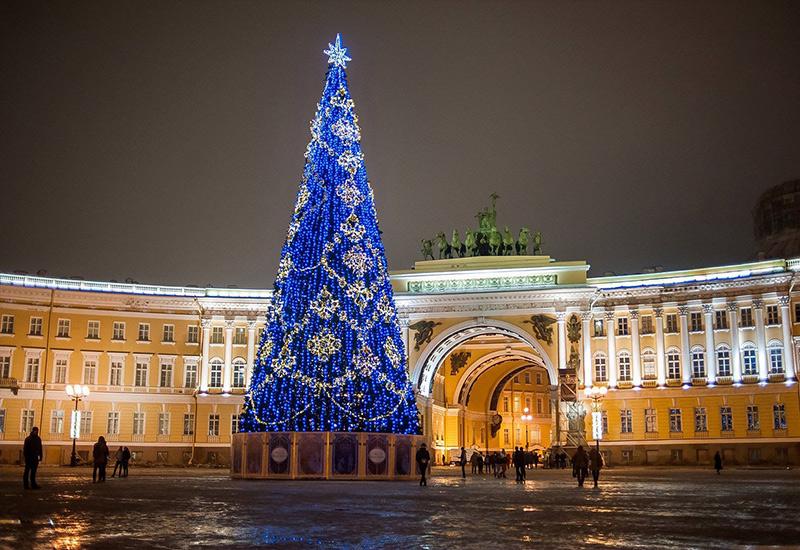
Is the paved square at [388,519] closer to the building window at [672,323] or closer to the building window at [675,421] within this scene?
the building window at [675,421]

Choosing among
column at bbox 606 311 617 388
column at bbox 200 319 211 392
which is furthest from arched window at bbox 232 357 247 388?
column at bbox 606 311 617 388

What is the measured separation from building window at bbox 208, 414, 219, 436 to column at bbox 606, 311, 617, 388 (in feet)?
92.2

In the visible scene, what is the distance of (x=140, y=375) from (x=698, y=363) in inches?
1534

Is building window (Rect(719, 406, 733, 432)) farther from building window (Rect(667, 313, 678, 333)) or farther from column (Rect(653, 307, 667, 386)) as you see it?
building window (Rect(667, 313, 678, 333))

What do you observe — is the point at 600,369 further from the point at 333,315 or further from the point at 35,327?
the point at 35,327

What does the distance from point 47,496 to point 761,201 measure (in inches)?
3074

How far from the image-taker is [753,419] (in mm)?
59906

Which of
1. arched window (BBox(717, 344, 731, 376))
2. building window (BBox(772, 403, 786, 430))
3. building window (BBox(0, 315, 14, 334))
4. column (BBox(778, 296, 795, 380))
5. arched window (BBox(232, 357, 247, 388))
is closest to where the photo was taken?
building window (BBox(772, 403, 786, 430))

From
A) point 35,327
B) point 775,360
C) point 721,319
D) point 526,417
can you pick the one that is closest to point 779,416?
point 775,360

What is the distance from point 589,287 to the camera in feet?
212

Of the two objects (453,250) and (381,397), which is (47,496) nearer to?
(381,397)

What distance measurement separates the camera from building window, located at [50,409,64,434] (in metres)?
63.2

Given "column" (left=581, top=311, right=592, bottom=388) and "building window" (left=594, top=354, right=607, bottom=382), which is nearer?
"column" (left=581, top=311, right=592, bottom=388)

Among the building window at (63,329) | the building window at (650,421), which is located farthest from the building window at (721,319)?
the building window at (63,329)
